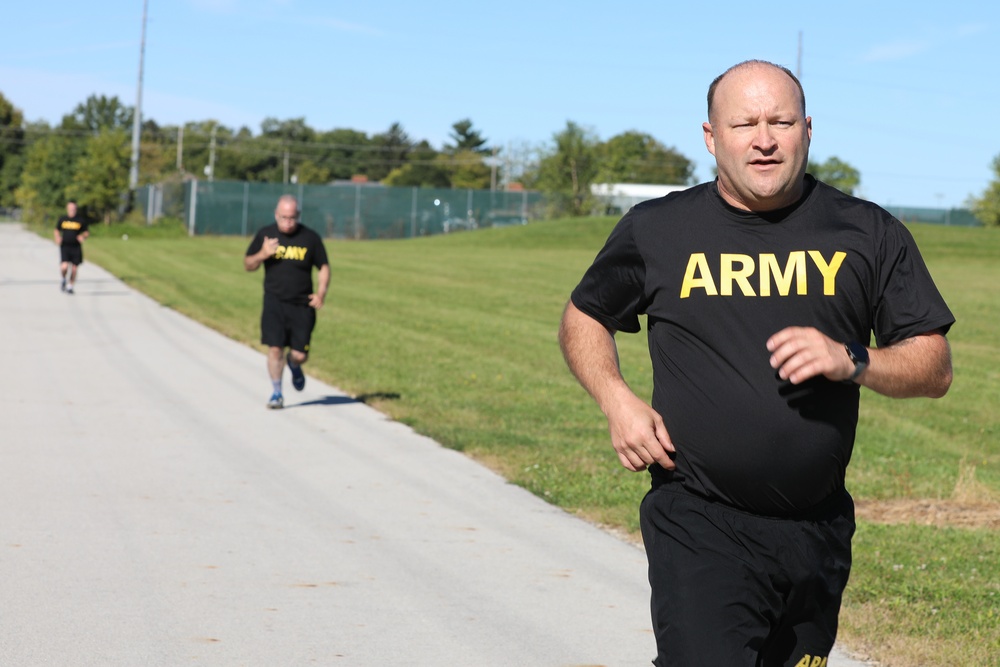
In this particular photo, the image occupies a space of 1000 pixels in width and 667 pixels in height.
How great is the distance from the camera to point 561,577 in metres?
7.25

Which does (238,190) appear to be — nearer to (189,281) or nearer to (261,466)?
(189,281)

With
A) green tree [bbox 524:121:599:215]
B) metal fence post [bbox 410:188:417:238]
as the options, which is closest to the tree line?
green tree [bbox 524:121:599:215]

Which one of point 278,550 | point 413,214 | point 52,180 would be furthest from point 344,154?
point 278,550

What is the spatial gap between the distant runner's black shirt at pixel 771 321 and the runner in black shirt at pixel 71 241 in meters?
26.9

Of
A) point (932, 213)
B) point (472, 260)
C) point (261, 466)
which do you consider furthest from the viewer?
point (932, 213)

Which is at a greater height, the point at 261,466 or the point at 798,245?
the point at 798,245

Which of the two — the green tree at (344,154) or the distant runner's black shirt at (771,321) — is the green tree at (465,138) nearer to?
the green tree at (344,154)

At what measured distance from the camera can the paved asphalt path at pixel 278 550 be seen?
5938 millimetres

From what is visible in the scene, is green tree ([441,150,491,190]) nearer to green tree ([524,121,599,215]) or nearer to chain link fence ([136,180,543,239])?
green tree ([524,121,599,215])

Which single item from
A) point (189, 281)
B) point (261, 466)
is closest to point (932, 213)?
point (189, 281)

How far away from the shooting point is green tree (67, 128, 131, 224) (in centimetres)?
7412

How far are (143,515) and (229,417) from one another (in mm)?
4430

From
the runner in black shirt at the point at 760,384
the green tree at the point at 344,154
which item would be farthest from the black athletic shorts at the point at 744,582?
the green tree at the point at 344,154

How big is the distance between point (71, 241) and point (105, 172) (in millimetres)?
46610
